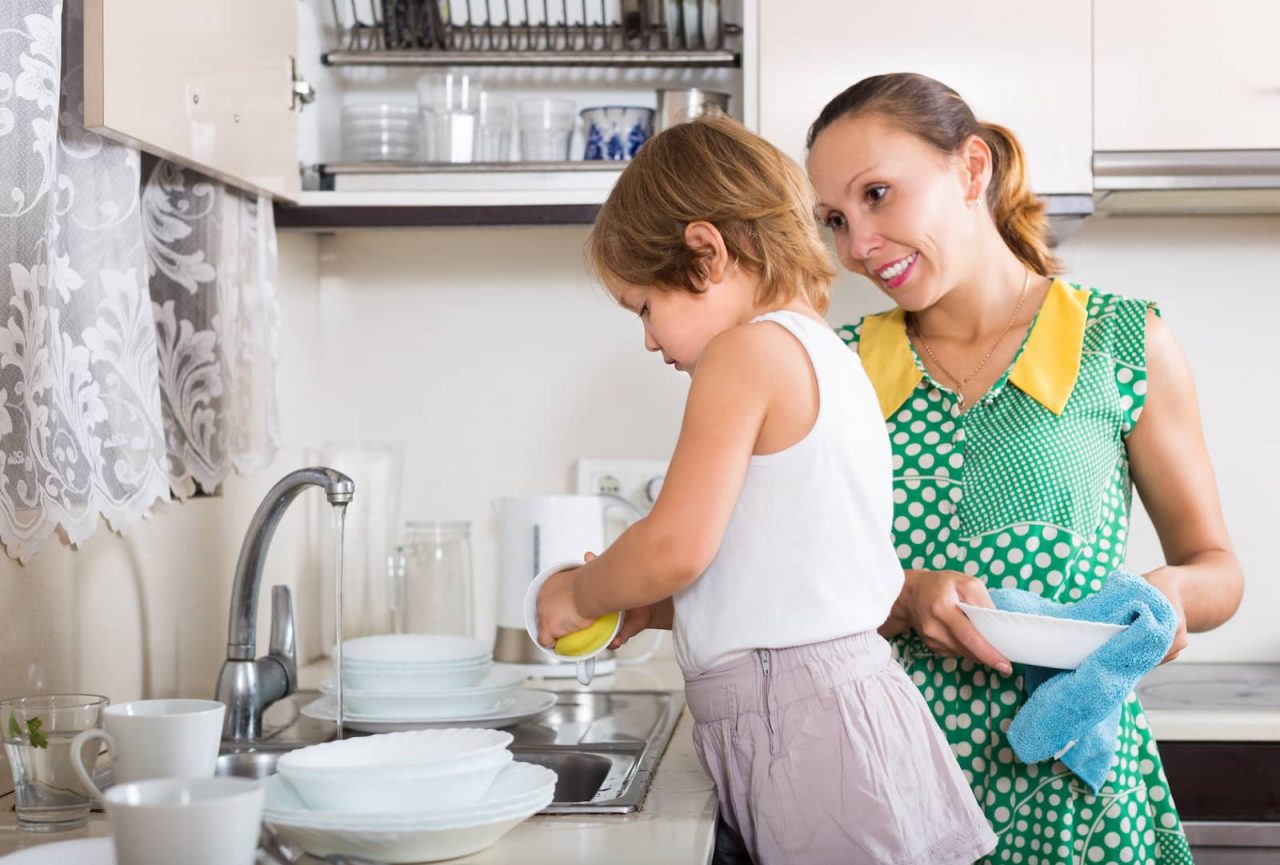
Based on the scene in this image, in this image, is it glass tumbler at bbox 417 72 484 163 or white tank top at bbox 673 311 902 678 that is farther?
glass tumbler at bbox 417 72 484 163

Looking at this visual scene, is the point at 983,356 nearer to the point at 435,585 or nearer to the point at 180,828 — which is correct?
the point at 435,585

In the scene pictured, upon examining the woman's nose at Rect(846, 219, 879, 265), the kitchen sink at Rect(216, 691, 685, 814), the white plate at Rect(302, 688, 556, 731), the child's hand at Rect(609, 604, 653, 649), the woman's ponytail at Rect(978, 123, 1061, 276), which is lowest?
the kitchen sink at Rect(216, 691, 685, 814)

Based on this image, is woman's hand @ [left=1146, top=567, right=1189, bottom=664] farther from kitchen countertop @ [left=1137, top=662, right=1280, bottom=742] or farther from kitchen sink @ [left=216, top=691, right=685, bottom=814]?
kitchen sink @ [left=216, top=691, right=685, bottom=814]

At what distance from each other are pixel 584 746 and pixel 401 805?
0.46m

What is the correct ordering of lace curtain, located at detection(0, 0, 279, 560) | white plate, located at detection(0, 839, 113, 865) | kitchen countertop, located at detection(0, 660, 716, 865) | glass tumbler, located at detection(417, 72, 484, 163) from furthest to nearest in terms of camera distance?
1. glass tumbler, located at detection(417, 72, 484, 163)
2. lace curtain, located at detection(0, 0, 279, 560)
3. kitchen countertop, located at detection(0, 660, 716, 865)
4. white plate, located at detection(0, 839, 113, 865)

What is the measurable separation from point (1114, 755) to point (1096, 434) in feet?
1.07

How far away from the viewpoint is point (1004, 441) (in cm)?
138

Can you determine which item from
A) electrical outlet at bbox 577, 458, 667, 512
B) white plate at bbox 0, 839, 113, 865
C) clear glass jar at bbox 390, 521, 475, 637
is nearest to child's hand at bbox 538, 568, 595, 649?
white plate at bbox 0, 839, 113, 865

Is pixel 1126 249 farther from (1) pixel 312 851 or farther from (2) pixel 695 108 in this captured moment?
(1) pixel 312 851

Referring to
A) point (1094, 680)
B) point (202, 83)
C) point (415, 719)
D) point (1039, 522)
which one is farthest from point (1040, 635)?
point (202, 83)

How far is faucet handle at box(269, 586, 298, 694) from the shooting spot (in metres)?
1.43

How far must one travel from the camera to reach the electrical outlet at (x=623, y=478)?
2.04 m

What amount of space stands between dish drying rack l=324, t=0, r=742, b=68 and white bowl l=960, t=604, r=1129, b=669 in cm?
97

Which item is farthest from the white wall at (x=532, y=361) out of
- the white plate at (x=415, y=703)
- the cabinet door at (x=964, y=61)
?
the white plate at (x=415, y=703)
